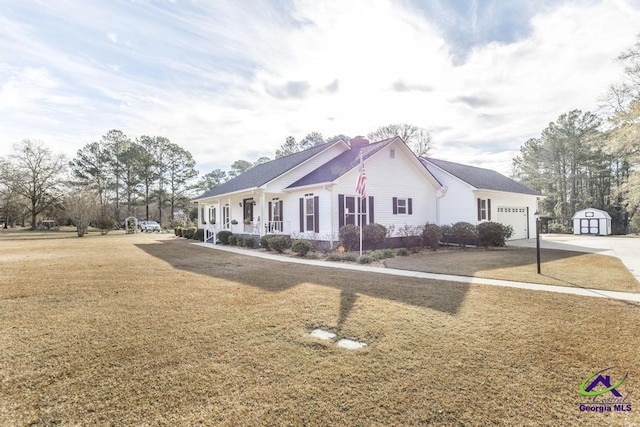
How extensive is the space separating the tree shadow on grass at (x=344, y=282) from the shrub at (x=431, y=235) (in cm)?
813

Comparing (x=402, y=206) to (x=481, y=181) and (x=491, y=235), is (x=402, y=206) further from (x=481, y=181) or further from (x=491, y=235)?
(x=481, y=181)

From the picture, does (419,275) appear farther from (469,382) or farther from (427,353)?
(469,382)

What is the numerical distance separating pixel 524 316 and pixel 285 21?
35.1 ft

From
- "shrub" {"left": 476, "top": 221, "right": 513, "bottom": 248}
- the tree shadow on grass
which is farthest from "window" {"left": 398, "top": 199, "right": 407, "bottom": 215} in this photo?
the tree shadow on grass

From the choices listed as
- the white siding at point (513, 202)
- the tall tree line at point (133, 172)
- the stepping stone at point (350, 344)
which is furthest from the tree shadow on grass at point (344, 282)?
the tall tree line at point (133, 172)

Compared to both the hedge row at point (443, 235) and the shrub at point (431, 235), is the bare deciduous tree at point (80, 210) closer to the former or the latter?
the hedge row at point (443, 235)

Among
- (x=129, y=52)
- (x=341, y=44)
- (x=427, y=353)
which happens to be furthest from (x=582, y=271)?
(x=129, y=52)

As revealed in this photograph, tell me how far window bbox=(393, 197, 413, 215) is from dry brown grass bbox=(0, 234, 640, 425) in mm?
10260

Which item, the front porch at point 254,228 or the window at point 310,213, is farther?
the front porch at point 254,228

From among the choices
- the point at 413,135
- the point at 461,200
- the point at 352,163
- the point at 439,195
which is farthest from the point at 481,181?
the point at 413,135

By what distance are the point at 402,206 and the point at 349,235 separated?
189 inches

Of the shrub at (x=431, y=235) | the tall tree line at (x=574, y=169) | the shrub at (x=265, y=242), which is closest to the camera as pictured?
the shrub at (x=265, y=242)

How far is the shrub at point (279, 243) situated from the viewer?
1477 cm

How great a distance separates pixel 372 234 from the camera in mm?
14484
